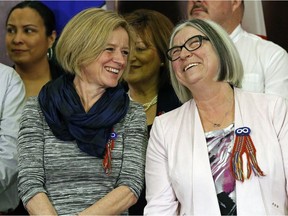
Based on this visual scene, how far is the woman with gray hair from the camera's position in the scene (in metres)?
1.91

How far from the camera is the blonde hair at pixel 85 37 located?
2.12 metres

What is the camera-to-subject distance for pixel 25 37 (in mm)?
2719

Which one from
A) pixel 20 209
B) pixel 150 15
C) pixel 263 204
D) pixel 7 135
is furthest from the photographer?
pixel 150 15

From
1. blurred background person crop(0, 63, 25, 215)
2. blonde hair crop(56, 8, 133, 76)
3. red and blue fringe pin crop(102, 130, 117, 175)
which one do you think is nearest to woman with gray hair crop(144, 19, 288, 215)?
red and blue fringe pin crop(102, 130, 117, 175)

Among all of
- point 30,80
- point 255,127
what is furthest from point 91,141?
point 30,80

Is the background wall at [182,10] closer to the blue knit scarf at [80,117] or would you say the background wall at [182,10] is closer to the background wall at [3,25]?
the background wall at [3,25]

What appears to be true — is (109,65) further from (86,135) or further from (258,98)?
(258,98)

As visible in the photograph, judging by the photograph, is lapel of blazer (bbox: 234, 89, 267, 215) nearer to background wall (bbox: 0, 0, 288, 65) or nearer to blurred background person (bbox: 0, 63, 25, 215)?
blurred background person (bbox: 0, 63, 25, 215)

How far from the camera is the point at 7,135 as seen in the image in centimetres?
230

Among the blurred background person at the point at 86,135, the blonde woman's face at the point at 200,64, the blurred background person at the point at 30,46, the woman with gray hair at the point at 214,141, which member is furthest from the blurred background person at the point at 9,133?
the blonde woman's face at the point at 200,64

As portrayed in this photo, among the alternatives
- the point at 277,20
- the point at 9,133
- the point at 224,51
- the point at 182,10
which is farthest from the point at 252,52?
the point at 9,133

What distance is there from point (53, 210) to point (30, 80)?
0.88 meters

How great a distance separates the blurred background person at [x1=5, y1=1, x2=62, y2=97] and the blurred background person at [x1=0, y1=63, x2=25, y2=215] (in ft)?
1.04

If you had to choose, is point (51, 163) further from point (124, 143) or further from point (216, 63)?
point (216, 63)
